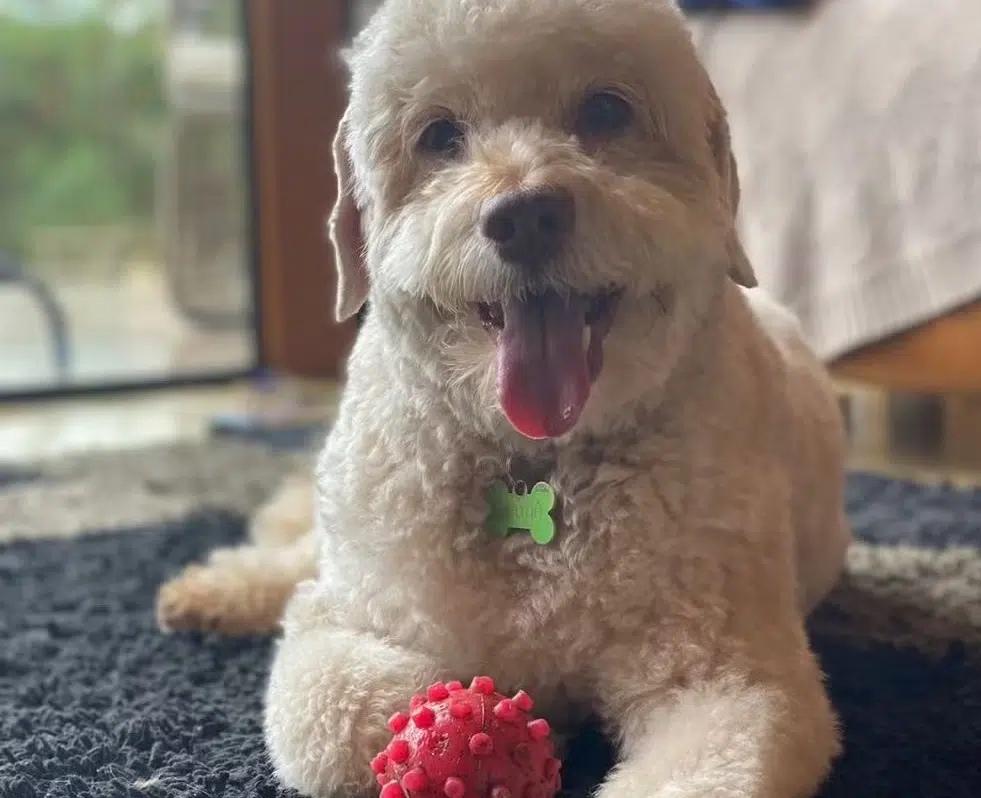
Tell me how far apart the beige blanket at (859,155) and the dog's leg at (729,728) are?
4.55ft

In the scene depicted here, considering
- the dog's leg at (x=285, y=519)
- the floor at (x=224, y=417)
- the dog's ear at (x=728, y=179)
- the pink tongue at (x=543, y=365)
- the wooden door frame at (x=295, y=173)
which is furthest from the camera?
the wooden door frame at (x=295, y=173)

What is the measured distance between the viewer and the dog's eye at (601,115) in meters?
1.27

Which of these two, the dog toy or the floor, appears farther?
the floor

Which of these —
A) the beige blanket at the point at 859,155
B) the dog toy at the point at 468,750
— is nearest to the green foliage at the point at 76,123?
the beige blanket at the point at 859,155

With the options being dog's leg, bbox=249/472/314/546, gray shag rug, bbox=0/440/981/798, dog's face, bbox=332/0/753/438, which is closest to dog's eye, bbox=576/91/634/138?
dog's face, bbox=332/0/753/438

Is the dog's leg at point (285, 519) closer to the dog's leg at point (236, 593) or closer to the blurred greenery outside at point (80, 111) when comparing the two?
the dog's leg at point (236, 593)

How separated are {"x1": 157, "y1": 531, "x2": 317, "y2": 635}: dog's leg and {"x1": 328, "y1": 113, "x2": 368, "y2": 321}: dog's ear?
48 centimetres

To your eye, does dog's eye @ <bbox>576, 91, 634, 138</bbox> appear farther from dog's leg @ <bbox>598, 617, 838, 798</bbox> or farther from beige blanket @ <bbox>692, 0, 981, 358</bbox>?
beige blanket @ <bbox>692, 0, 981, 358</bbox>

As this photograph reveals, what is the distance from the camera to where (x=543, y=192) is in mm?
1146

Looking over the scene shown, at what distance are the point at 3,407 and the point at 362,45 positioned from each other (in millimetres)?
2873

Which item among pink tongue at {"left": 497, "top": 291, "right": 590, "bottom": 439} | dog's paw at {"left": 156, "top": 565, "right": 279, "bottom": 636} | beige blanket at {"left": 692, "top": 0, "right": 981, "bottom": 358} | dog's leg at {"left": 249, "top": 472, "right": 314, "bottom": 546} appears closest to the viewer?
pink tongue at {"left": 497, "top": 291, "right": 590, "bottom": 439}

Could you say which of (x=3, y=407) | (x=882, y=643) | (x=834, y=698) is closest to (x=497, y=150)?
(x=834, y=698)

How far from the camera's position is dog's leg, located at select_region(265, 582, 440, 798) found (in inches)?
46.9

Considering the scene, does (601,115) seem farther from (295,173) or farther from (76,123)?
(76,123)
